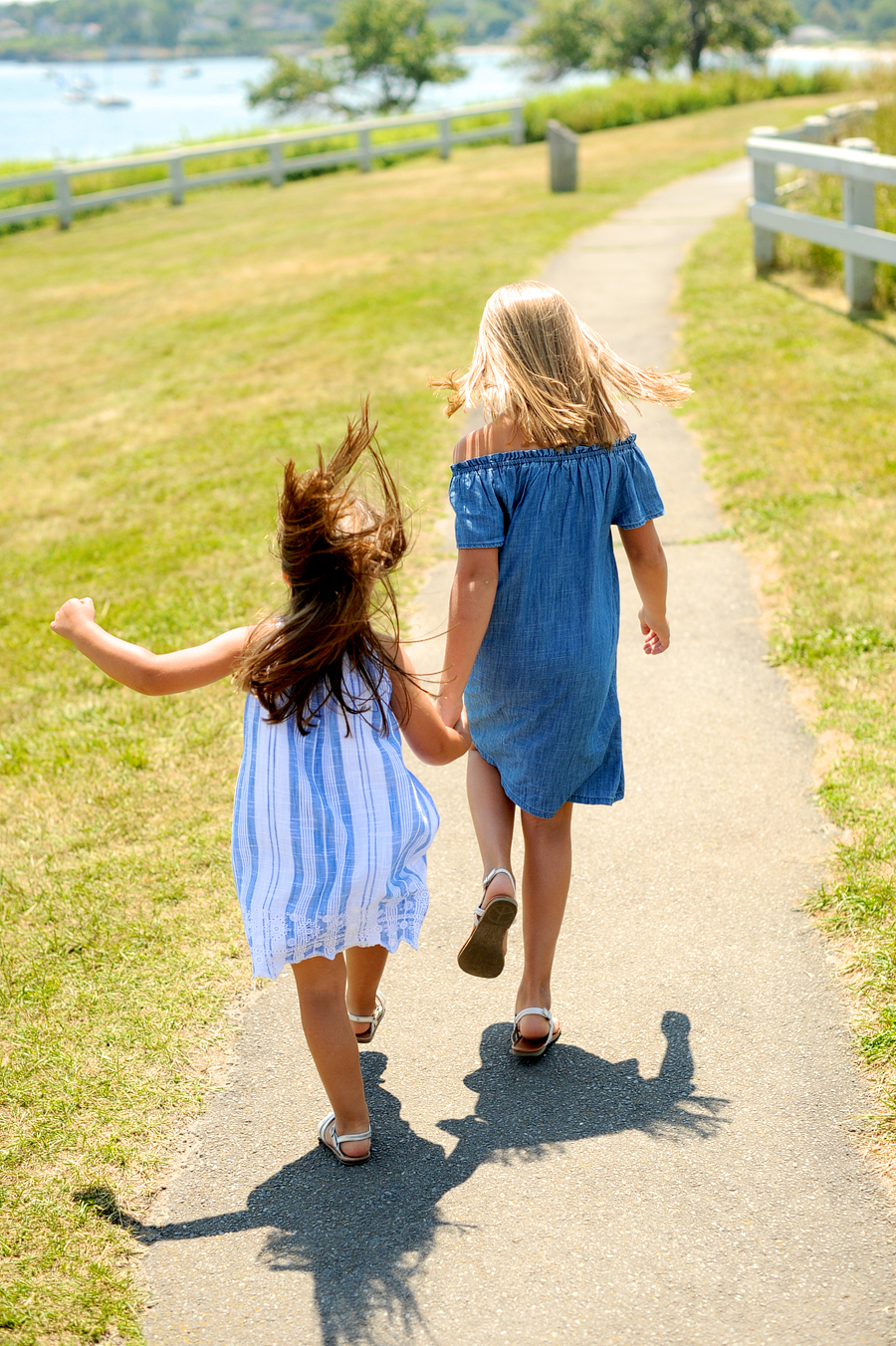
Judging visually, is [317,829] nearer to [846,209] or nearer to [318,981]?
[318,981]

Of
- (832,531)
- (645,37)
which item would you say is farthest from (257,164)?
(645,37)

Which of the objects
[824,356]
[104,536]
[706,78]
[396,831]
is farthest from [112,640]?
[706,78]

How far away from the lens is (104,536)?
7332 mm

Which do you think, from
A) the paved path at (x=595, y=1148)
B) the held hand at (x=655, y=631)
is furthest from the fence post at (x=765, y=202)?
the held hand at (x=655, y=631)

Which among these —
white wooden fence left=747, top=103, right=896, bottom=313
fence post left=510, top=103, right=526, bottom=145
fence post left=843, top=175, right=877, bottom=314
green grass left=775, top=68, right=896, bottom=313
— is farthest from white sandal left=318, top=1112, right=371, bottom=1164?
fence post left=510, top=103, right=526, bottom=145

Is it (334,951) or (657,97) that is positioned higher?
(657,97)

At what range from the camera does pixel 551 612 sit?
105 inches

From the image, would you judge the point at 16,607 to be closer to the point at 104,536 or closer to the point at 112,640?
the point at 104,536

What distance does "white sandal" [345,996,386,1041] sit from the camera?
9.70 feet

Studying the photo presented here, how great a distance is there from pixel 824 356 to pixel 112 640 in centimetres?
767

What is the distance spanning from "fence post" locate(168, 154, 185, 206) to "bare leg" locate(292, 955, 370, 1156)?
2369 cm

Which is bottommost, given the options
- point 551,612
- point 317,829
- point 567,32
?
point 317,829

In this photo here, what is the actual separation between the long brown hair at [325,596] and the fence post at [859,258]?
8.48 meters

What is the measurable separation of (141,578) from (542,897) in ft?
13.9
